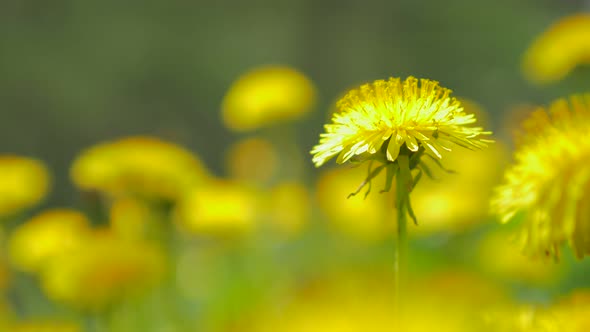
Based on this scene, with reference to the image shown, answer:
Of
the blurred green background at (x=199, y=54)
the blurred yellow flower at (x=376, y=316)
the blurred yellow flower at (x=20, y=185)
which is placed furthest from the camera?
the blurred green background at (x=199, y=54)

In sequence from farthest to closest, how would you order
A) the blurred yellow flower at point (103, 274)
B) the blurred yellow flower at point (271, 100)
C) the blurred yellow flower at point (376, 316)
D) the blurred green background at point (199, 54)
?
the blurred green background at point (199, 54) < the blurred yellow flower at point (271, 100) < the blurred yellow flower at point (103, 274) < the blurred yellow flower at point (376, 316)

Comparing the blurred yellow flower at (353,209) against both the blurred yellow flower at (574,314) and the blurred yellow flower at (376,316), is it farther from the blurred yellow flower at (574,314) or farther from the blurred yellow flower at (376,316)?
the blurred yellow flower at (376,316)

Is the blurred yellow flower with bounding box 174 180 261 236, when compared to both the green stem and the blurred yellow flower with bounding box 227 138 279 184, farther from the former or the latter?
the green stem

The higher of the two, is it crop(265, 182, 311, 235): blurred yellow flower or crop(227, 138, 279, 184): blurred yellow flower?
crop(227, 138, 279, 184): blurred yellow flower

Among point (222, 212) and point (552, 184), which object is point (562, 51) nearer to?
point (222, 212)

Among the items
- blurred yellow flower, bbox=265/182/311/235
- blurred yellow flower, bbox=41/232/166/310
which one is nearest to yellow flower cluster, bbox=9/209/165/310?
blurred yellow flower, bbox=41/232/166/310

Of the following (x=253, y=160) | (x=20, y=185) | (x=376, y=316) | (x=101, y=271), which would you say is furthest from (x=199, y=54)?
(x=376, y=316)

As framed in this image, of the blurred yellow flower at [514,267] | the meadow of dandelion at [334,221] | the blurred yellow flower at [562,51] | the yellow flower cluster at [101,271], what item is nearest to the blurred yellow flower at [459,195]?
the meadow of dandelion at [334,221]
